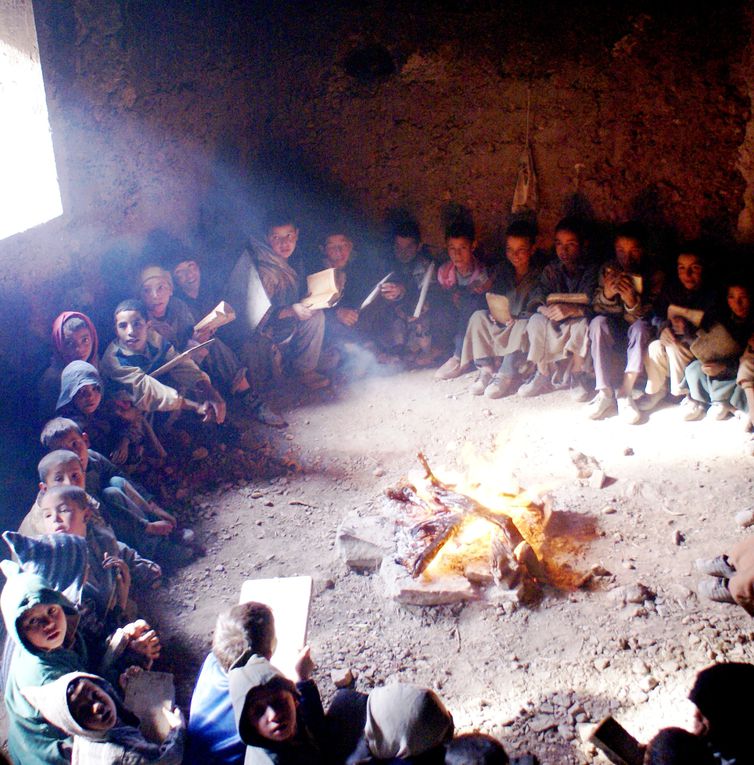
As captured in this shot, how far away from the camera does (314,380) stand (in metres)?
7.02

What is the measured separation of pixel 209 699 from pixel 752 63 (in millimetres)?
6206

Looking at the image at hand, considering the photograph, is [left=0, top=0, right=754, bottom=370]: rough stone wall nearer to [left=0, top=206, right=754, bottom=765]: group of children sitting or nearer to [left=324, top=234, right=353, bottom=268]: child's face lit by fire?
[left=0, top=206, right=754, bottom=765]: group of children sitting

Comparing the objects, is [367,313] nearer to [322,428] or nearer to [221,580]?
[322,428]

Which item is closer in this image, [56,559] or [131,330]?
[56,559]

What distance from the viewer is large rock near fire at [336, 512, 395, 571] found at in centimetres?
453

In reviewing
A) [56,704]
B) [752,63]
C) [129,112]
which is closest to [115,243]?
[129,112]

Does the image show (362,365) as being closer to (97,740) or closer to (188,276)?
(188,276)

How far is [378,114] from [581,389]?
11.1 feet

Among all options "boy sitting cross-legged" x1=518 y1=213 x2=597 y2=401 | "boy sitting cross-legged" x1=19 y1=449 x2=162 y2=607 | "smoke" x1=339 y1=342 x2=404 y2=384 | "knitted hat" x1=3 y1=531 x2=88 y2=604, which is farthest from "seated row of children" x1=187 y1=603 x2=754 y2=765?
"smoke" x1=339 y1=342 x2=404 y2=384

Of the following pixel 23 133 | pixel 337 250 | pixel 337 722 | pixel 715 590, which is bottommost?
pixel 715 590

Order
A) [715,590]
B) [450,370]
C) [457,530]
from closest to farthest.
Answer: [715,590] → [457,530] → [450,370]

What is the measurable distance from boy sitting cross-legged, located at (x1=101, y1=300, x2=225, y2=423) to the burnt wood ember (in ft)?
6.16

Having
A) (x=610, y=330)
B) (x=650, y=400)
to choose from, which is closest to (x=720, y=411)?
(x=650, y=400)

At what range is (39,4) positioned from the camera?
5.41 metres
